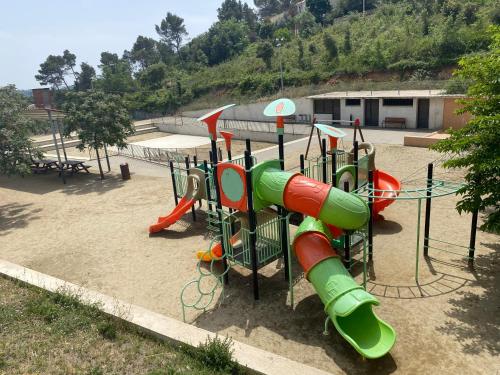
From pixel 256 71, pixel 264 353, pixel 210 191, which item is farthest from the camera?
pixel 256 71

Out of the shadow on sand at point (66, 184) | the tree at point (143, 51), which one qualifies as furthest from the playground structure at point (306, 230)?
the tree at point (143, 51)

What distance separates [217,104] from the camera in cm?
4728

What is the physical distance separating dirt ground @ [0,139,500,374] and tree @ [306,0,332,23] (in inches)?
2869

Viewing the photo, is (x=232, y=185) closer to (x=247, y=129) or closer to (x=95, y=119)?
(x=95, y=119)

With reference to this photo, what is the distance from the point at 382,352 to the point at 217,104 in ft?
141

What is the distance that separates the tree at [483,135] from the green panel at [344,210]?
2158 millimetres

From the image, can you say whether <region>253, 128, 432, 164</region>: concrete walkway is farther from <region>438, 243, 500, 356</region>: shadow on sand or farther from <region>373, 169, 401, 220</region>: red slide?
<region>438, 243, 500, 356</region>: shadow on sand

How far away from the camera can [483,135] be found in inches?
303

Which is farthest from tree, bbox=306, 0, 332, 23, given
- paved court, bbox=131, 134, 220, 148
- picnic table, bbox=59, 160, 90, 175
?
picnic table, bbox=59, 160, 90, 175

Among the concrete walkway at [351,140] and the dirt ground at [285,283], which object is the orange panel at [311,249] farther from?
the concrete walkway at [351,140]

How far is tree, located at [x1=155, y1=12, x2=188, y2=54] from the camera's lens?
107m

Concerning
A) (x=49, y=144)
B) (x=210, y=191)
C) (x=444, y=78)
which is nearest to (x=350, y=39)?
(x=444, y=78)

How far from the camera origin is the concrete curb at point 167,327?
602 centimetres

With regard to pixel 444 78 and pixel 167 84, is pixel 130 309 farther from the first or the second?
pixel 167 84
